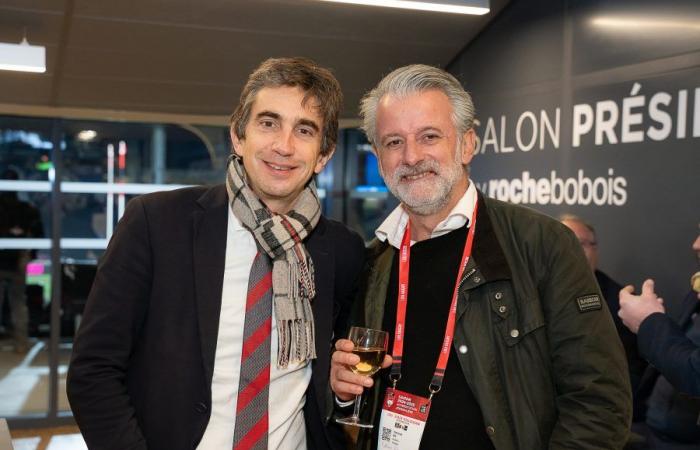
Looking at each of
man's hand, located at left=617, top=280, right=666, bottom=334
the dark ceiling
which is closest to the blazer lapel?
man's hand, located at left=617, top=280, right=666, bottom=334

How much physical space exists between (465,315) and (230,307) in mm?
620

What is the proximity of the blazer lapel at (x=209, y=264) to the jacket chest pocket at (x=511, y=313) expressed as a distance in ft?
2.31

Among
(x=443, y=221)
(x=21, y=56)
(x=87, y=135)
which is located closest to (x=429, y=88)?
(x=443, y=221)

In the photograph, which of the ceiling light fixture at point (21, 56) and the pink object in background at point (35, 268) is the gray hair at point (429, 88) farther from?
the pink object in background at point (35, 268)

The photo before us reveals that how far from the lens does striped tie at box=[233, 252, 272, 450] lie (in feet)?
5.98

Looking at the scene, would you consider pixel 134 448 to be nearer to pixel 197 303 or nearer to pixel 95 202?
pixel 197 303

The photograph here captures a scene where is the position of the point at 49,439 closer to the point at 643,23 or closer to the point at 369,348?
the point at 369,348

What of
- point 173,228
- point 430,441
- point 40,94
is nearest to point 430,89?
point 173,228

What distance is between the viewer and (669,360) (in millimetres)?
2768

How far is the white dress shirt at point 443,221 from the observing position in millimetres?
1986

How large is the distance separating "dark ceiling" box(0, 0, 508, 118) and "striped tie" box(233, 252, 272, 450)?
316cm

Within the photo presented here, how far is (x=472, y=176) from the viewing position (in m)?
5.54

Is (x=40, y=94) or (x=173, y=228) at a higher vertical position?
(x=40, y=94)

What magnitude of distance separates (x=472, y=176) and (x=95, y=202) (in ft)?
12.8
